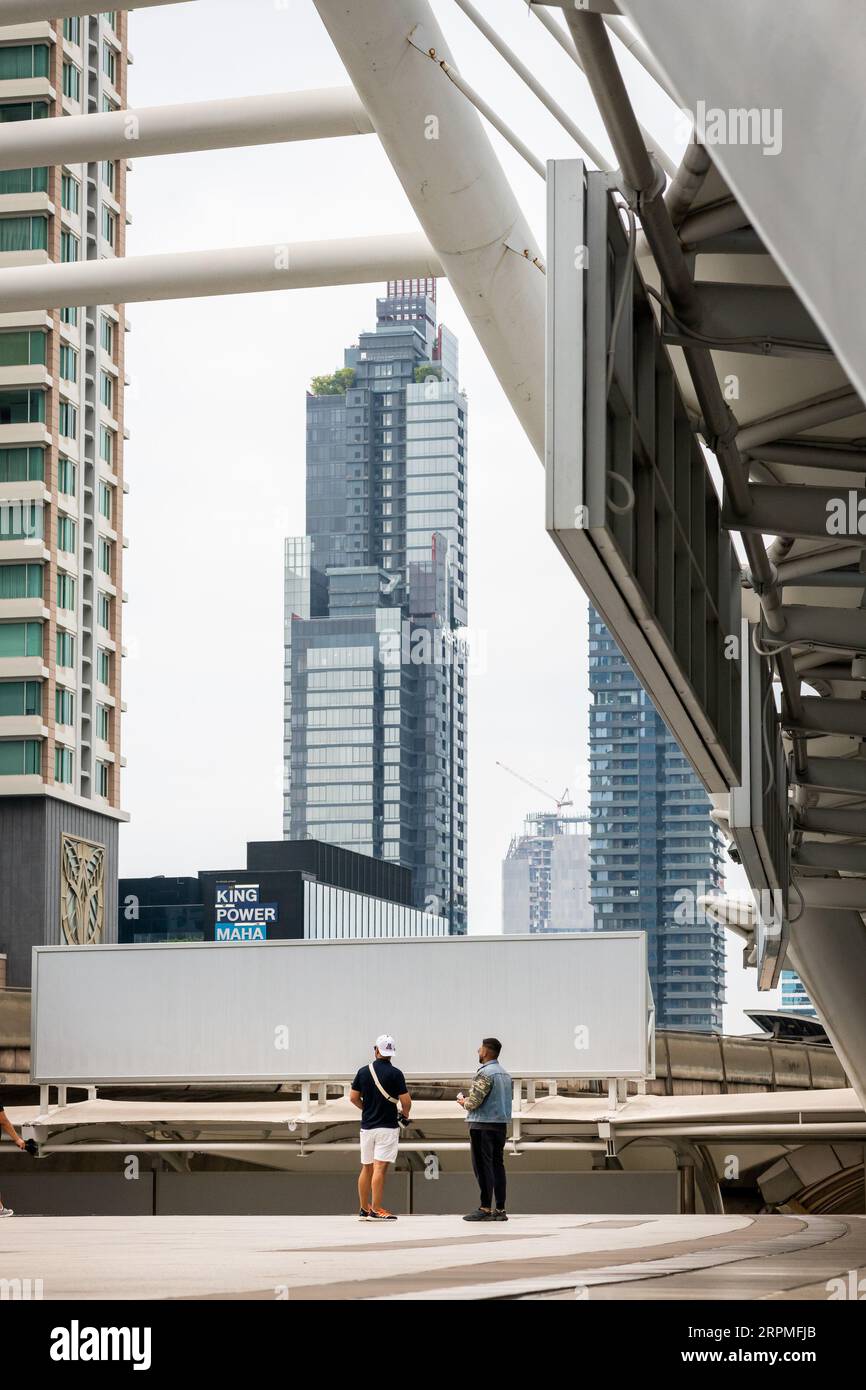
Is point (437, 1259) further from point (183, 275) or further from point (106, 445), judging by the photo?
point (106, 445)

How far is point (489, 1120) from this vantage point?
1666cm

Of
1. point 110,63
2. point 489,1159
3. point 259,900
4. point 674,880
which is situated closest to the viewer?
point 489,1159

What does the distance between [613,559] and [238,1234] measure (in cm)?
996

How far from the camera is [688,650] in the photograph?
347 inches

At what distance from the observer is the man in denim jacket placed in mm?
16516

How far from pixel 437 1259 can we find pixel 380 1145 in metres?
5.99

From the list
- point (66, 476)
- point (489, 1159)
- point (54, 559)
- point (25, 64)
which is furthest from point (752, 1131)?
point (25, 64)

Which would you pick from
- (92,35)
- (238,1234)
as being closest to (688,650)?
(238,1234)

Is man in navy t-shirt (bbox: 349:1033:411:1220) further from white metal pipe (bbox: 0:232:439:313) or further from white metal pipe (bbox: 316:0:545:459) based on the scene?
white metal pipe (bbox: 0:232:439:313)

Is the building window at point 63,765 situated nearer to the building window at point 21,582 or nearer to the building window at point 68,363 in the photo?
the building window at point 21,582

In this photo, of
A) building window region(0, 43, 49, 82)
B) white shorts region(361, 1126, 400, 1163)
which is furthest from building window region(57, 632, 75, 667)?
white shorts region(361, 1126, 400, 1163)

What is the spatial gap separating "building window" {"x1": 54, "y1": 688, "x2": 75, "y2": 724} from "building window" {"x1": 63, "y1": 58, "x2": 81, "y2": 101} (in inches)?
747

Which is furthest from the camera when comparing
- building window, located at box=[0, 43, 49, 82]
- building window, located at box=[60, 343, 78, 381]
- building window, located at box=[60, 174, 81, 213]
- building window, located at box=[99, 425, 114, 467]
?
building window, located at box=[99, 425, 114, 467]

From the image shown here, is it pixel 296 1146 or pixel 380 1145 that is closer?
pixel 380 1145
